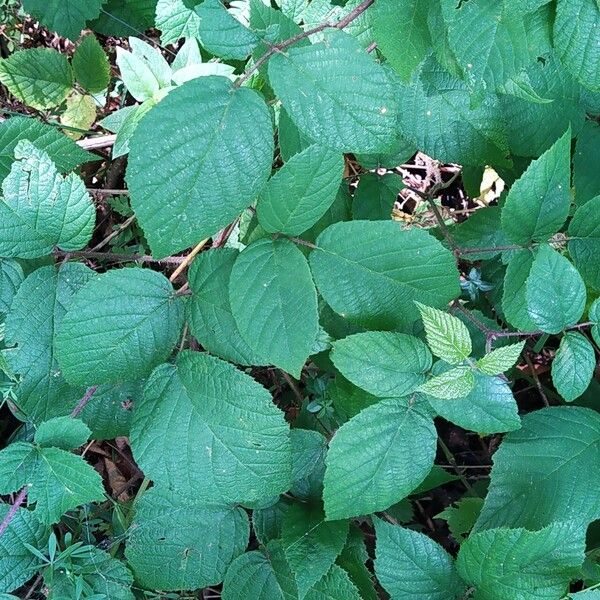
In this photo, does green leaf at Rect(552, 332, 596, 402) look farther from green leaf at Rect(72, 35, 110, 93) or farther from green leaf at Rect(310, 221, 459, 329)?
green leaf at Rect(72, 35, 110, 93)

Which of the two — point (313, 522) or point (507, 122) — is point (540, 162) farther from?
point (313, 522)

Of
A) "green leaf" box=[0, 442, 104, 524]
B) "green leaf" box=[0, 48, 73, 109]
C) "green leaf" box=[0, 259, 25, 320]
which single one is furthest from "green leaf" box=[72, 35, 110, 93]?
"green leaf" box=[0, 442, 104, 524]

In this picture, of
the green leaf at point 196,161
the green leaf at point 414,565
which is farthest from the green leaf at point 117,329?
the green leaf at point 414,565

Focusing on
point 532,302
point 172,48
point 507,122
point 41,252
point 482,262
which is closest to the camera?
point 532,302

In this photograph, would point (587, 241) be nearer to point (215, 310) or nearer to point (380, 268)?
point (380, 268)

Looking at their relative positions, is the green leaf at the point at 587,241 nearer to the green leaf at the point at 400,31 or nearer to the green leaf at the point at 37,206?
the green leaf at the point at 400,31

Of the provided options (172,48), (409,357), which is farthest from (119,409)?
(172,48)
